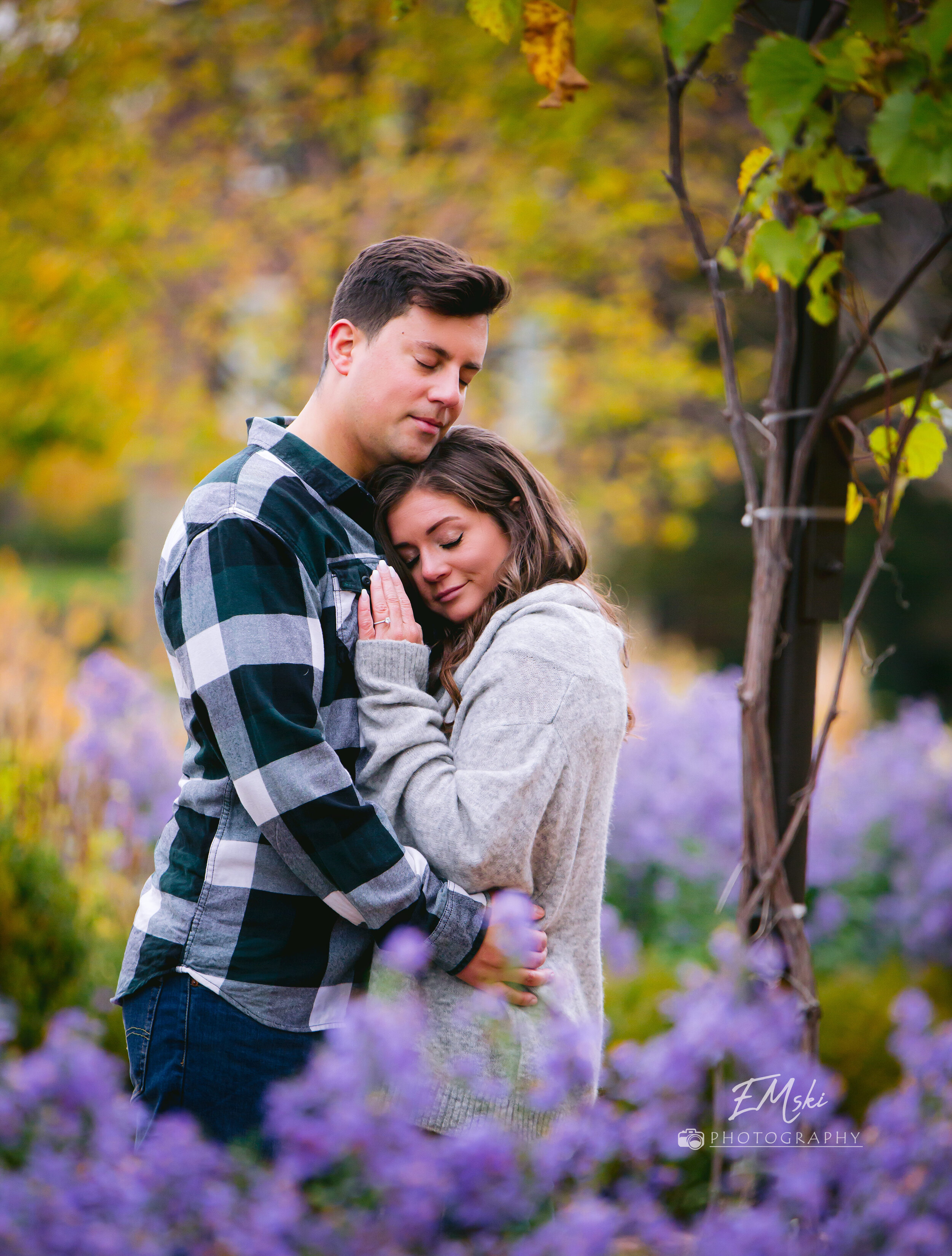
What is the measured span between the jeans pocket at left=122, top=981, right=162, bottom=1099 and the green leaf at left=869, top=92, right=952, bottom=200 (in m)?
1.54

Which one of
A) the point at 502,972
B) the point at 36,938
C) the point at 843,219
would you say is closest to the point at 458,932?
the point at 502,972

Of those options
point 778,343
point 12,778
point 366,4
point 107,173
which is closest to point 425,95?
point 366,4

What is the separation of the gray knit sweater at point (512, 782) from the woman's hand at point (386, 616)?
29mm

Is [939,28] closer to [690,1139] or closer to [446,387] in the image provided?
[446,387]

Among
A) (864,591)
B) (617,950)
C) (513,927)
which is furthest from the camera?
(617,950)

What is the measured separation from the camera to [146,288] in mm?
6348

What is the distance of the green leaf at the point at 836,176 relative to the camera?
A: 1.60 m

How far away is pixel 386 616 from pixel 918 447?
1.13 meters

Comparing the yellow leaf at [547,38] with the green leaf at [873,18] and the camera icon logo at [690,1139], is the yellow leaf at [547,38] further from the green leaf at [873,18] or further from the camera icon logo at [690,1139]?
the camera icon logo at [690,1139]

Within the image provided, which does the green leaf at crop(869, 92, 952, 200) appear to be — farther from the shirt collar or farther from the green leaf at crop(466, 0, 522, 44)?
the shirt collar

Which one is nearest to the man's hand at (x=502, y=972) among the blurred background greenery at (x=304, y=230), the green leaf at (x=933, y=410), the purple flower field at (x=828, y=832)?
the green leaf at (x=933, y=410)

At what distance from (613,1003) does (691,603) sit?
436 inches

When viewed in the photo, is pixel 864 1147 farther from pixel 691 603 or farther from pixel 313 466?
pixel 691 603

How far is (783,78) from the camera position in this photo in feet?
4.44
